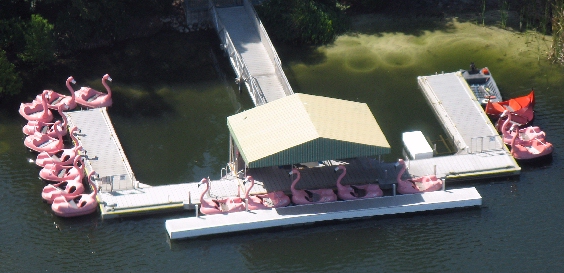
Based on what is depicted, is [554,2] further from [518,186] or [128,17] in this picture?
[128,17]

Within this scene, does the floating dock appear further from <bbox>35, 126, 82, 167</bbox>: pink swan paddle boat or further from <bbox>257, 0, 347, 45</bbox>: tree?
<bbox>257, 0, 347, 45</bbox>: tree

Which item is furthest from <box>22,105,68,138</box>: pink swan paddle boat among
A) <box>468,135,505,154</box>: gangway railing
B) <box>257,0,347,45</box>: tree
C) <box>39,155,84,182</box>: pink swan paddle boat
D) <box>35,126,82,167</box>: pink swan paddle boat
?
<box>468,135,505,154</box>: gangway railing

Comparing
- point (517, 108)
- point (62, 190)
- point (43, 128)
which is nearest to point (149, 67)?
point (43, 128)

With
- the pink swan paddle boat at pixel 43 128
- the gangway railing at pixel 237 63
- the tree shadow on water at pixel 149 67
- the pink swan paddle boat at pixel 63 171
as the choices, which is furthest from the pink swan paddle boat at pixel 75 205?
the gangway railing at pixel 237 63

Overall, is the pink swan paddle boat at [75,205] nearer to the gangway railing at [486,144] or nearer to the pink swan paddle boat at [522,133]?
the gangway railing at [486,144]

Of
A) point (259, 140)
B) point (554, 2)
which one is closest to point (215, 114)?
point (259, 140)

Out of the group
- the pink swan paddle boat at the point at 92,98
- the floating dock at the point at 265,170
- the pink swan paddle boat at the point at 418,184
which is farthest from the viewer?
the pink swan paddle boat at the point at 92,98
